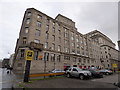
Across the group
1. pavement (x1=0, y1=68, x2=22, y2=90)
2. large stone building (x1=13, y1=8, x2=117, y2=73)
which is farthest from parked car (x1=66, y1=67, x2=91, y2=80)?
pavement (x1=0, y1=68, x2=22, y2=90)

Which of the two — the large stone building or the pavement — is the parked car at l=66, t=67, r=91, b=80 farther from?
the pavement

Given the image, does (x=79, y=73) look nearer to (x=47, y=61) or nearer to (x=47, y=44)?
(x=47, y=61)

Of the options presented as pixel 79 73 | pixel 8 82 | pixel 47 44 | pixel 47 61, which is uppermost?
pixel 47 44

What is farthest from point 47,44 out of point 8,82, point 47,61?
point 8,82

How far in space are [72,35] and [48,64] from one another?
21.0 metres

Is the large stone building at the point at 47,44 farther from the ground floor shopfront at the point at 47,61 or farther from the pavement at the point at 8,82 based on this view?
the pavement at the point at 8,82

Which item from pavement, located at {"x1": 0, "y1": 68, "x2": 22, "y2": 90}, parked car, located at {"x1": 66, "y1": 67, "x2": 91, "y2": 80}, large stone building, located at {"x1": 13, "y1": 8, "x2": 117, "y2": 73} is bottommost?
pavement, located at {"x1": 0, "y1": 68, "x2": 22, "y2": 90}

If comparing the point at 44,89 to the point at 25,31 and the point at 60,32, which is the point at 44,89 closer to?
the point at 25,31

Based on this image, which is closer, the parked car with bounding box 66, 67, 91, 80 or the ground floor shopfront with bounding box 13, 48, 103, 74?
the parked car with bounding box 66, 67, 91, 80

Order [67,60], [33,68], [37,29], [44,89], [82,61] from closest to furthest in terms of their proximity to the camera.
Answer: [44,89]
[33,68]
[37,29]
[67,60]
[82,61]

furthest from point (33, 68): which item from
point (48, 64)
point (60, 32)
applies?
point (60, 32)

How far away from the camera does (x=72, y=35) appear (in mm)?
37719

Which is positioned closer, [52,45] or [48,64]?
[48,64]

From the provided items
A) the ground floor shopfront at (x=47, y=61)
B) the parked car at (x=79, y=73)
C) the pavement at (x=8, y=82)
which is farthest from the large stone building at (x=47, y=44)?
the parked car at (x=79, y=73)
